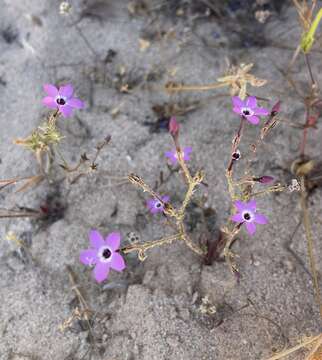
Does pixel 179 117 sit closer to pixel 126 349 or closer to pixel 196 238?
pixel 196 238

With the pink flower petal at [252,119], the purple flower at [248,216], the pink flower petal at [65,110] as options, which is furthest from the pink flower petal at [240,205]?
the pink flower petal at [65,110]

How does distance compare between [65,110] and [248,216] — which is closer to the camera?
[248,216]

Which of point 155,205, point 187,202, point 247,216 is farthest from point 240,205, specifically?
point 155,205

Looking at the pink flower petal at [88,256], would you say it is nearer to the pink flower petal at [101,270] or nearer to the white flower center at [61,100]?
the pink flower petal at [101,270]

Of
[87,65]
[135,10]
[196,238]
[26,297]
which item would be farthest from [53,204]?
[135,10]

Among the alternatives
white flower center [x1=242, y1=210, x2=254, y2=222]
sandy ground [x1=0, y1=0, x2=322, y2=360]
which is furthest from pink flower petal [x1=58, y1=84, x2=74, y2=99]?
white flower center [x1=242, y1=210, x2=254, y2=222]

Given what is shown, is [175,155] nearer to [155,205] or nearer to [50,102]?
[155,205]
